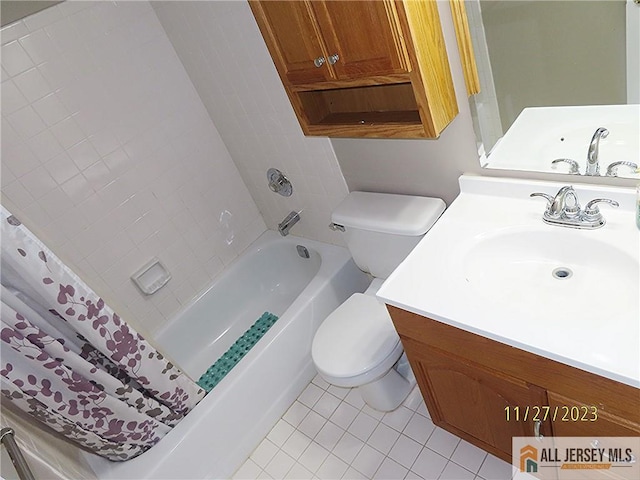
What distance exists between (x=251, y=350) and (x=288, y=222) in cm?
66

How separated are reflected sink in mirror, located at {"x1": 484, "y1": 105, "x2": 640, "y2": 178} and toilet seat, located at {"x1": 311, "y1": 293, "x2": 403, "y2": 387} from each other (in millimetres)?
720

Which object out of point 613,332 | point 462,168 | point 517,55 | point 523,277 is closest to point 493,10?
point 517,55

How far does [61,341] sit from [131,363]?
0.82ft

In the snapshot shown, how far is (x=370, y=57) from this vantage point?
115 cm

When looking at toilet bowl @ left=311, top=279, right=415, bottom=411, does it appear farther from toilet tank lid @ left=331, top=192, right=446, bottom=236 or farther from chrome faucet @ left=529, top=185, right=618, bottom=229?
chrome faucet @ left=529, top=185, right=618, bottom=229

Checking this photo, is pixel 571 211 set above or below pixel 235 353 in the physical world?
above

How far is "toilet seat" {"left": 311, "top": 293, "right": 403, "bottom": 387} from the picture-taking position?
160cm

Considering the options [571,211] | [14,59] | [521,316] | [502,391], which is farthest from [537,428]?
[14,59]

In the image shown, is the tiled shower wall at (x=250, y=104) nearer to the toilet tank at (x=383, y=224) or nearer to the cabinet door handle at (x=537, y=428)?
the toilet tank at (x=383, y=224)

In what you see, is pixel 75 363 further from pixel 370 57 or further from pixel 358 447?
pixel 370 57

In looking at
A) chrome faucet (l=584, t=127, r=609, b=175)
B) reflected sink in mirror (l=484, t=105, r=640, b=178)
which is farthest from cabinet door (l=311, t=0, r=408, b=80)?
chrome faucet (l=584, t=127, r=609, b=175)

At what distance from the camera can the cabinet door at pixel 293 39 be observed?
3.93 feet

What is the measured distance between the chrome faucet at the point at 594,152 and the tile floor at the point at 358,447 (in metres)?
1.03

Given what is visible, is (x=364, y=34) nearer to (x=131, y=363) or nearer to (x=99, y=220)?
(x=131, y=363)
